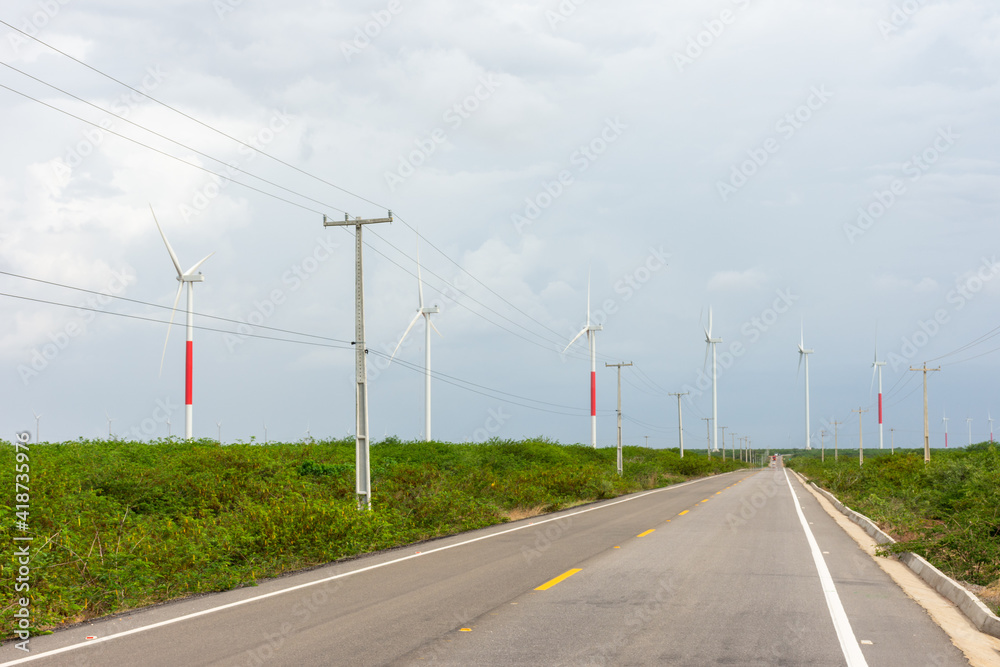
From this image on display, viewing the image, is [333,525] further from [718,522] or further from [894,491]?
[894,491]

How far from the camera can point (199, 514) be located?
2095 cm

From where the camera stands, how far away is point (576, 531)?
70.0ft

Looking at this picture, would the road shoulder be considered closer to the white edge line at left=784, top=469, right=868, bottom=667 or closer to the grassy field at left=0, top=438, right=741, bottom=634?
the white edge line at left=784, top=469, right=868, bottom=667

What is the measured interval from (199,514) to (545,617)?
14.2 metres

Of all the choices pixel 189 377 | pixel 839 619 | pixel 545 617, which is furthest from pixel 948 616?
pixel 189 377

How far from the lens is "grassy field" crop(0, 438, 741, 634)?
11484 millimetres

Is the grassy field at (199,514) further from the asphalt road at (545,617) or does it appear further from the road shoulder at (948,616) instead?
the road shoulder at (948,616)

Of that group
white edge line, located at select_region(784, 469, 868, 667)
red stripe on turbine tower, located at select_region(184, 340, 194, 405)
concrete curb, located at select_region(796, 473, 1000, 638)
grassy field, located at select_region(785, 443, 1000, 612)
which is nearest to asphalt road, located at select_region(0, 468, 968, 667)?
white edge line, located at select_region(784, 469, 868, 667)

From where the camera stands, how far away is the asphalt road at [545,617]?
25.7 feet

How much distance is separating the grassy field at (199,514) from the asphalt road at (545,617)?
0.97 meters

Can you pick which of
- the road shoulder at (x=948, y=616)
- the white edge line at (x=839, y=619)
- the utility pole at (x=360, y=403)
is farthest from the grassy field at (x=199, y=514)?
the road shoulder at (x=948, y=616)

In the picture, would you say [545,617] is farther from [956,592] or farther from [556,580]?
[956,592]

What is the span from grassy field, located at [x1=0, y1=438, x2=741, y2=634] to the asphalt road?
Result: 38.1 inches

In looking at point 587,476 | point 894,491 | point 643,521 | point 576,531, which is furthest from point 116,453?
point 894,491
